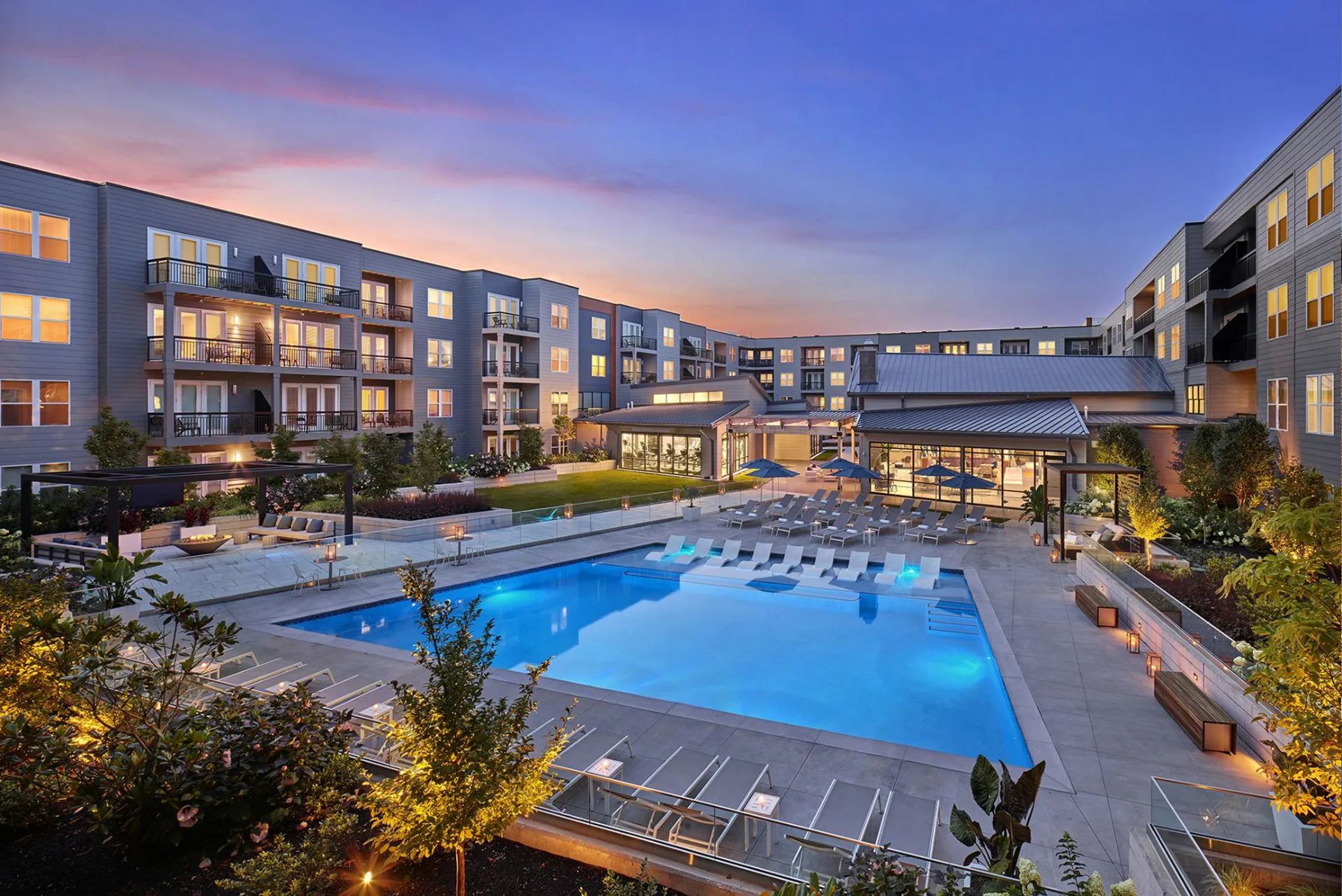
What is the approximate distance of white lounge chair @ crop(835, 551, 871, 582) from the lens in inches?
685

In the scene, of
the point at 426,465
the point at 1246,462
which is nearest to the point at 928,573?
the point at 1246,462

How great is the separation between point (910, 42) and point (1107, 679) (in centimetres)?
1897

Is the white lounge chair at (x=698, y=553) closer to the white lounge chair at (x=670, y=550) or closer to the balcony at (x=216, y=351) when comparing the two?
the white lounge chair at (x=670, y=550)

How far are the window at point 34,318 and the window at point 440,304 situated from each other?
16.3 meters

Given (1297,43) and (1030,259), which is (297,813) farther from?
(1030,259)

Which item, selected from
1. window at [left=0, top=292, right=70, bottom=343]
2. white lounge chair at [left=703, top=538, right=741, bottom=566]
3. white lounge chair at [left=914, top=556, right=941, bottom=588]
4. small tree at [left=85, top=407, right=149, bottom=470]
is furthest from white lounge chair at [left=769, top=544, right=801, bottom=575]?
window at [left=0, top=292, right=70, bottom=343]

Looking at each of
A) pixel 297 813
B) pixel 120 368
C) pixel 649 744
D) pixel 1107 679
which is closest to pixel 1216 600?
pixel 1107 679

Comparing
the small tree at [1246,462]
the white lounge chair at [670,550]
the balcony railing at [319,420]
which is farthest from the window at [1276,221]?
the balcony railing at [319,420]

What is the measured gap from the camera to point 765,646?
44.5 feet

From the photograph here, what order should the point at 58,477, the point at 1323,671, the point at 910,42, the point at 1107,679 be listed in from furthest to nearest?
the point at 910,42
the point at 58,477
the point at 1107,679
the point at 1323,671

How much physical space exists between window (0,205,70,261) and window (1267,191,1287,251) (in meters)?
41.2

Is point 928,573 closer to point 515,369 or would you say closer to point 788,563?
Result: point 788,563

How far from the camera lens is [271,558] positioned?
16438 millimetres

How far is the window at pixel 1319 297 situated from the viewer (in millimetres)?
17438
